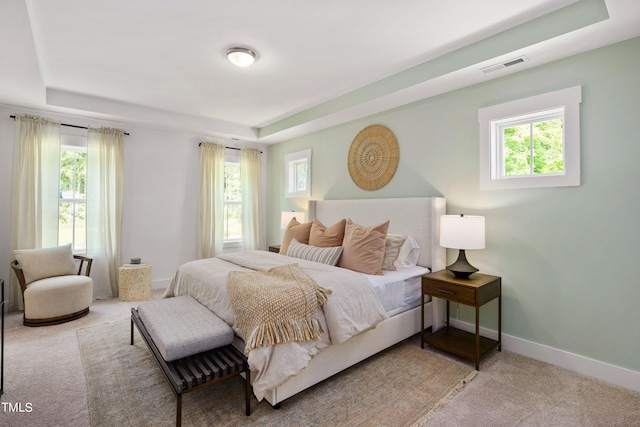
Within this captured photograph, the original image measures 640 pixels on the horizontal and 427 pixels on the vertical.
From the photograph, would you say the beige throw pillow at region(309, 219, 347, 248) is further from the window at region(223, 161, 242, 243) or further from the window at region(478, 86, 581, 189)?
the window at region(223, 161, 242, 243)

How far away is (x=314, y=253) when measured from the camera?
327 cm

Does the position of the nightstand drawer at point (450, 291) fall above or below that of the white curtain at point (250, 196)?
below

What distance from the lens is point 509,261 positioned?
9.17 ft

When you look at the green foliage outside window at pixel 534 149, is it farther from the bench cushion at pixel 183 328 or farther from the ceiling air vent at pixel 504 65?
the bench cushion at pixel 183 328

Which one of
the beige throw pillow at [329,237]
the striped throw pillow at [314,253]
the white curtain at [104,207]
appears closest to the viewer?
the striped throw pillow at [314,253]

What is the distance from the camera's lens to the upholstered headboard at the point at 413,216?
3.16 meters

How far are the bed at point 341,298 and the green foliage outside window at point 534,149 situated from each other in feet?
2.48

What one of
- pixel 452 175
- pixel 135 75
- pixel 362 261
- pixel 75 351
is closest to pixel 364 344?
pixel 362 261

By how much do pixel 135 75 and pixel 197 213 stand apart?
2.42 m

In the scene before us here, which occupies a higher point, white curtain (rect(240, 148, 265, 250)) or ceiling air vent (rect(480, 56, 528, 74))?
ceiling air vent (rect(480, 56, 528, 74))

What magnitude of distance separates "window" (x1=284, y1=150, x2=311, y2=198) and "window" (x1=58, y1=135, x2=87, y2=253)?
297cm

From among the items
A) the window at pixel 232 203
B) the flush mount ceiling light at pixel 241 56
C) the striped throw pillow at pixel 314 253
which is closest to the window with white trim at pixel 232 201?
the window at pixel 232 203

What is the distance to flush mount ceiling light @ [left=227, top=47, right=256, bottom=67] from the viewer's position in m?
2.71

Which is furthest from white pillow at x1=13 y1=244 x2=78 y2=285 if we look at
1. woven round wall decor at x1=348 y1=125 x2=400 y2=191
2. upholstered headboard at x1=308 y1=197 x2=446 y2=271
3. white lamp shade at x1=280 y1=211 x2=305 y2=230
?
woven round wall decor at x1=348 y1=125 x2=400 y2=191
